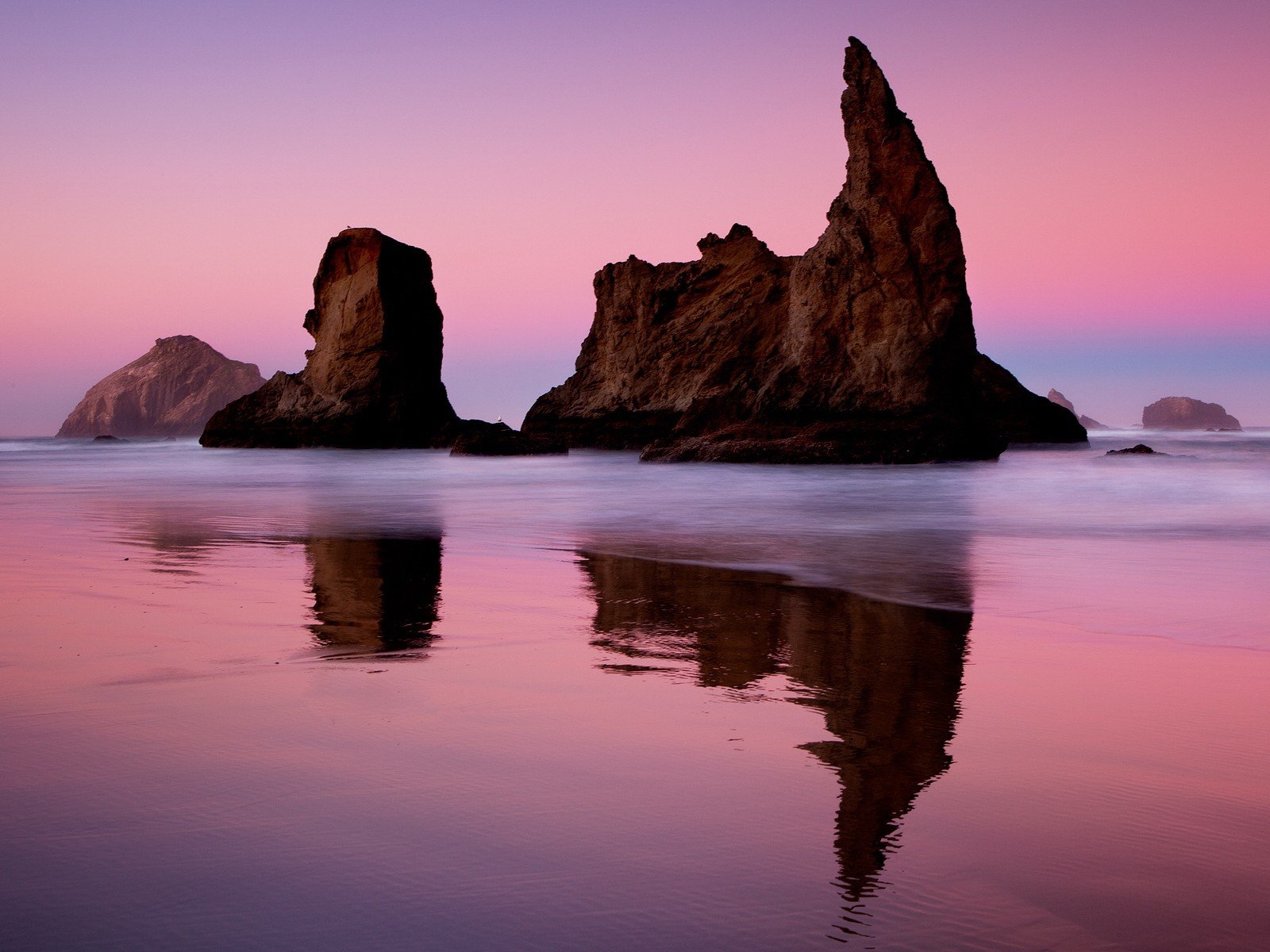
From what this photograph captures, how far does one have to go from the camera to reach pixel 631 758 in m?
3.28

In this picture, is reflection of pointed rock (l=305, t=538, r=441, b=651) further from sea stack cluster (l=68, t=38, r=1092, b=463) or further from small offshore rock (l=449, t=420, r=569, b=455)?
small offshore rock (l=449, t=420, r=569, b=455)

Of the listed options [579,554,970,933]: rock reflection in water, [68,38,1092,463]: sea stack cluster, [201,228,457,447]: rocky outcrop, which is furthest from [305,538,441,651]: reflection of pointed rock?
[201,228,457,447]: rocky outcrop

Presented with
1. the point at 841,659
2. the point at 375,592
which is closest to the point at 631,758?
the point at 841,659

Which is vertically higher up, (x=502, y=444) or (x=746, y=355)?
(x=746, y=355)

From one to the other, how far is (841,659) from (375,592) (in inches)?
130

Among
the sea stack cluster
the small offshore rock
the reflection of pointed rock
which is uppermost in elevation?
the sea stack cluster

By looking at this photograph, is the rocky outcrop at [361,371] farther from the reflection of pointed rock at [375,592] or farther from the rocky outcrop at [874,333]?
the reflection of pointed rock at [375,592]

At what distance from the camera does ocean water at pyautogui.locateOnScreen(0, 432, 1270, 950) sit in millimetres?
2232

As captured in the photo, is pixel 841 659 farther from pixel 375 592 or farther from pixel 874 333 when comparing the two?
pixel 874 333

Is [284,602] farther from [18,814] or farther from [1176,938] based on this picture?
[1176,938]

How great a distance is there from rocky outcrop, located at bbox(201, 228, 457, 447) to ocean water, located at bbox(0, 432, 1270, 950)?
6143cm

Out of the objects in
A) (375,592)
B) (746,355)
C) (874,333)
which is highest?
(746,355)

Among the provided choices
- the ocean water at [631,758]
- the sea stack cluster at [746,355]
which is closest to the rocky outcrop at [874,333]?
the sea stack cluster at [746,355]

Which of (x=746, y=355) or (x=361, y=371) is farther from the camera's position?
(x=361, y=371)
